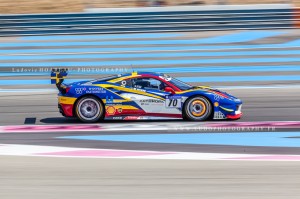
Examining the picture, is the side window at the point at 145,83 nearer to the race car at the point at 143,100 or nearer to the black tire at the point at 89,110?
the race car at the point at 143,100

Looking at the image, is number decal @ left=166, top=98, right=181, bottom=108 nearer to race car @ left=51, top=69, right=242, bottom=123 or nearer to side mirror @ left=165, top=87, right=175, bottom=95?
race car @ left=51, top=69, right=242, bottom=123

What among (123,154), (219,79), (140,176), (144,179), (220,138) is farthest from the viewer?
(219,79)

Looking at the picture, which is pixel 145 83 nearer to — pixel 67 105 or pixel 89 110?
pixel 89 110

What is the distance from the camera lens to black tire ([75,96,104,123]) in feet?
41.0

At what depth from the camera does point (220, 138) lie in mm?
11172

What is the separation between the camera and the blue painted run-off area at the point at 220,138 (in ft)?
35.3

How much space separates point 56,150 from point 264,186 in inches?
150

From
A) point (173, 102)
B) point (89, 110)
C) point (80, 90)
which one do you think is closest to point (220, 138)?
point (173, 102)

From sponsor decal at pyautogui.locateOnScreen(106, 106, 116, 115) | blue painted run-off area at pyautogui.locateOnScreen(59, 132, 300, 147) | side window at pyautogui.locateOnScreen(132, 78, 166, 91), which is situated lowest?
blue painted run-off area at pyautogui.locateOnScreen(59, 132, 300, 147)

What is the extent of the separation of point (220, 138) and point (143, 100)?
1.94m

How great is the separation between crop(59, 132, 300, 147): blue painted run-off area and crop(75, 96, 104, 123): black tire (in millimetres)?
1156

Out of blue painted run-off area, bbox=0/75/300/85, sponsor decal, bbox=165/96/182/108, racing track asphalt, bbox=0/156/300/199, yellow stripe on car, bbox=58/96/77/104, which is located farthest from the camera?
blue painted run-off area, bbox=0/75/300/85

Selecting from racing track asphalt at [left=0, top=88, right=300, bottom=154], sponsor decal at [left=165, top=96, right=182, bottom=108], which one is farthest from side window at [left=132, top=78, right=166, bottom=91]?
racing track asphalt at [left=0, top=88, right=300, bottom=154]

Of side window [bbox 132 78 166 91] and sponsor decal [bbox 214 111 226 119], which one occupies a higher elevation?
side window [bbox 132 78 166 91]
